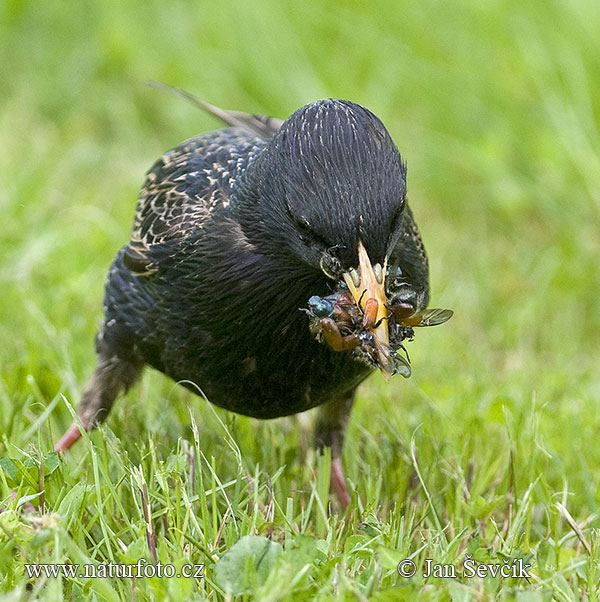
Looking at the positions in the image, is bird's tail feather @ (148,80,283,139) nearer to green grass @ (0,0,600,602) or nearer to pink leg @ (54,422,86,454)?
green grass @ (0,0,600,602)

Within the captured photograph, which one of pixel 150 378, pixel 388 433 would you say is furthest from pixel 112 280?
pixel 388 433

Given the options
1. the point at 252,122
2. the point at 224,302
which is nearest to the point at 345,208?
the point at 224,302

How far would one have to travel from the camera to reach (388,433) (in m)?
4.26

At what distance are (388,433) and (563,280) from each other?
2695 millimetres

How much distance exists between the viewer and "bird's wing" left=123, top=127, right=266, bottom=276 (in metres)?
3.63

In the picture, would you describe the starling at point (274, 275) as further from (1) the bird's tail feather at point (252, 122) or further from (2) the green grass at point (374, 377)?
(2) the green grass at point (374, 377)

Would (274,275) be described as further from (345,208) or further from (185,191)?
(185,191)

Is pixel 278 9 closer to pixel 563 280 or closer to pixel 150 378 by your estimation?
pixel 563 280

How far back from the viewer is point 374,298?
2760mm

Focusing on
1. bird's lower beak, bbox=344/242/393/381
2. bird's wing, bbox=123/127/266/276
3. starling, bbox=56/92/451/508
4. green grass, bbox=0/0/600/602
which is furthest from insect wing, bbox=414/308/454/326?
bird's wing, bbox=123/127/266/276

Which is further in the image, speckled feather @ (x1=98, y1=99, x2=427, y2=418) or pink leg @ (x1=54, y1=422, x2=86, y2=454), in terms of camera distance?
pink leg @ (x1=54, y1=422, x2=86, y2=454)

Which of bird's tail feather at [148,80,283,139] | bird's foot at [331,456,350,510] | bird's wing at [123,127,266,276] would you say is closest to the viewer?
bird's wing at [123,127,266,276]

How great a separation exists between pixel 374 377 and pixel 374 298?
2205 millimetres

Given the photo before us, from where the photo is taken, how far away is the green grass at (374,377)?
2.97 m
